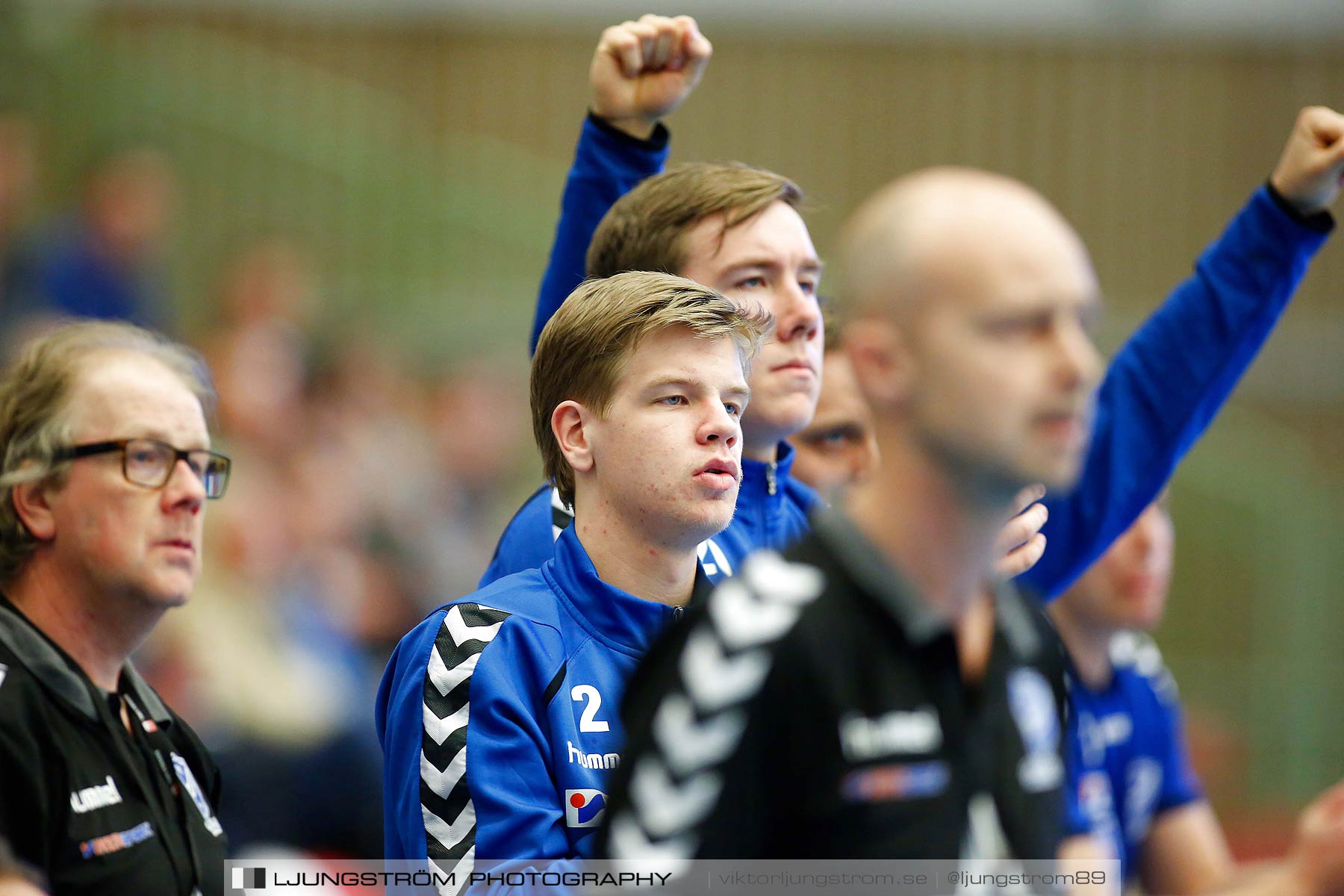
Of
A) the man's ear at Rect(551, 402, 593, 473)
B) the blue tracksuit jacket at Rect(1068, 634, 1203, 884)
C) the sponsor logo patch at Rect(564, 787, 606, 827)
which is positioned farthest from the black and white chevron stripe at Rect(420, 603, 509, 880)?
the blue tracksuit jacket at Rect(1068, 634, 1203, 884)

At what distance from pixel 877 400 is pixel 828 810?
0.51 meters

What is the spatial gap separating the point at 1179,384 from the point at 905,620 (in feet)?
6.39

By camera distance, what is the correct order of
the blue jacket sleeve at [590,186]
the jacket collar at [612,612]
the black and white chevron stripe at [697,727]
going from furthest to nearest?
the blue jacket sleeve at [590,186]
the jacket collar at [612,612]
the black and white chevron stripe at [697,727]

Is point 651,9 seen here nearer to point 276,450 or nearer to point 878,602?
point 276,450

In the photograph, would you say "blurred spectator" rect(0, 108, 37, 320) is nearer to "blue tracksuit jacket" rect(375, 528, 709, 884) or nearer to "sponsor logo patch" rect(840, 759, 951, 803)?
"blue tracksuit jacket" rect(375, 528, 709, 884)

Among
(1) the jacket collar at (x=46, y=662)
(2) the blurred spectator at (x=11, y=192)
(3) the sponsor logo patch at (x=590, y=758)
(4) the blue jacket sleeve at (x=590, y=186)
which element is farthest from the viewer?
(2) the blurred spectator at (x=11, y=192)

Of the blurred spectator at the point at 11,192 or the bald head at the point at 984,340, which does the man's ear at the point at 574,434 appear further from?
the blurred spectator at the point at 11,192

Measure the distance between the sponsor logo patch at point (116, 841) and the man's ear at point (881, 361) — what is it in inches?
68.0

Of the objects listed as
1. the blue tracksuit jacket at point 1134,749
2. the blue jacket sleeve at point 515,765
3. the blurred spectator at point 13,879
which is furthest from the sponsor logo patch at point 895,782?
the blue tracksuit jacket at point 1134,749

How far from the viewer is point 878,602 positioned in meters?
1.78

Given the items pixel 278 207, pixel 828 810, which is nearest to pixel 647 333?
pixel 828 810

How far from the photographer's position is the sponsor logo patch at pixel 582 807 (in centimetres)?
246

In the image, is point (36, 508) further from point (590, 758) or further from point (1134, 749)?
point (1134, 749)

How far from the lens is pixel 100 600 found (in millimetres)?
2973
